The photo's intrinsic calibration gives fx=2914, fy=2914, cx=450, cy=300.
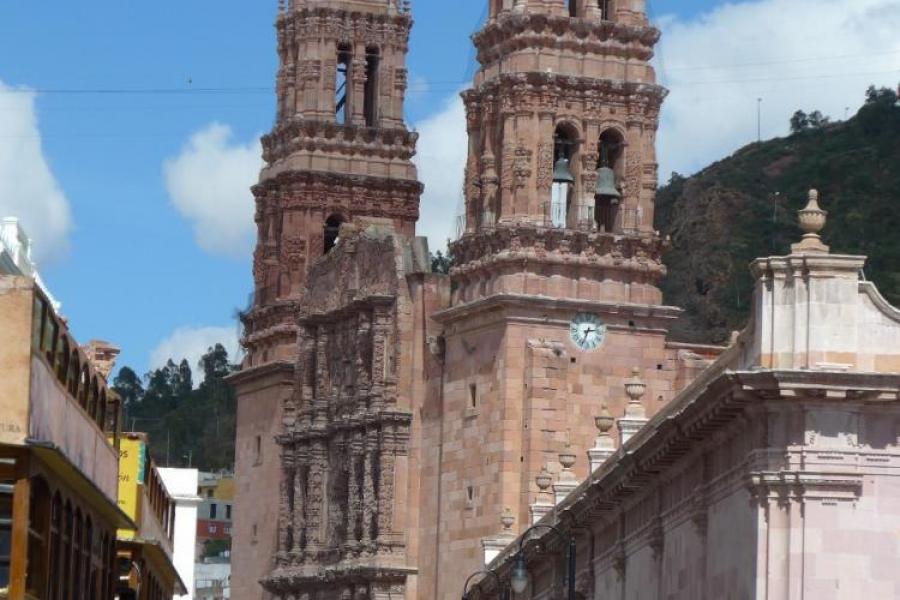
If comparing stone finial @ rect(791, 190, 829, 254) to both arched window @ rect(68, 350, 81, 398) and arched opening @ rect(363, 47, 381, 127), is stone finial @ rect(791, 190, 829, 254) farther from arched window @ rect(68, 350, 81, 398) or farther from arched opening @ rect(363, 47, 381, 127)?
arched opening @ rect(363, 47, 381, 127)

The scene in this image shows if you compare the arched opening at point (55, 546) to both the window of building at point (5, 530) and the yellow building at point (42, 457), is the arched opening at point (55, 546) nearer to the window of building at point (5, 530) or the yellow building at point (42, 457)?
the yellow building at point (42, 457)

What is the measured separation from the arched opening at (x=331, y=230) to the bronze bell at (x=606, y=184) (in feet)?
67.2

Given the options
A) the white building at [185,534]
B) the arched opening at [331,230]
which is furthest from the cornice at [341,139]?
the white building at [185,534]

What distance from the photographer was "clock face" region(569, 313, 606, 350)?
7606 cm

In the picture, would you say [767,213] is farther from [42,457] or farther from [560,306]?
[42,457]

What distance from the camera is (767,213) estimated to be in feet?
444

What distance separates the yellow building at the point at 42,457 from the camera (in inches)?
1029

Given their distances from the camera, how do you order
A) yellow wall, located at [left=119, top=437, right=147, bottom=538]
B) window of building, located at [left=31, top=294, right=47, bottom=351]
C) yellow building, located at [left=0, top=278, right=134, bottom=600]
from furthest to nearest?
yellow wall, located at [left=119, top=437, right=147, bottom=538], window of building, located at [left=31, top=294, right=47, bottom=351], yellow building, located at [left=0, top=278, right=134, bottom=600]

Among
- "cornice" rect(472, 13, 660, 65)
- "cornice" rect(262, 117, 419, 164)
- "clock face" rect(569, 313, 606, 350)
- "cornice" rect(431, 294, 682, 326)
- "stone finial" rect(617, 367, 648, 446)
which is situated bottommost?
"stone finial" rect(617, 367, 648, 446)

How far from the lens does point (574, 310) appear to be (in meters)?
75.9

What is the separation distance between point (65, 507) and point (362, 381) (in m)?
57.3

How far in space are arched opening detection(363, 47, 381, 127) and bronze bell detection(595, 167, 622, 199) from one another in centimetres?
2123

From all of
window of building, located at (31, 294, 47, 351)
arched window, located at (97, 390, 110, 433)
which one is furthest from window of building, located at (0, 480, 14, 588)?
arched window, located at (97, 390, 110, 433)

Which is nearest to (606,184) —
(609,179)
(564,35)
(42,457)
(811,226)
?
(609,179)
